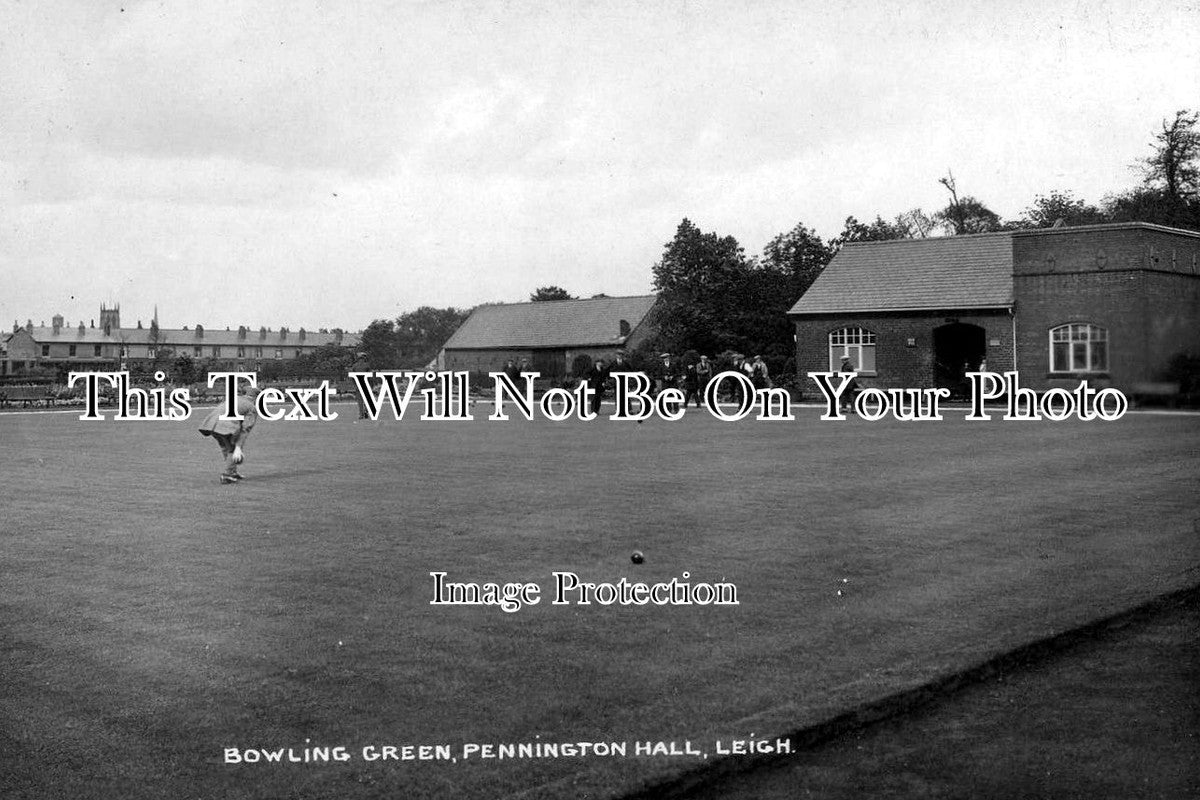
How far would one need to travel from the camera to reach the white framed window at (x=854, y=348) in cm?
3719

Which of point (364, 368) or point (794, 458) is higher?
point (364, 368)

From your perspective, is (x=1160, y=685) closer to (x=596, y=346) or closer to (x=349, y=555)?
(x=349, y=555)

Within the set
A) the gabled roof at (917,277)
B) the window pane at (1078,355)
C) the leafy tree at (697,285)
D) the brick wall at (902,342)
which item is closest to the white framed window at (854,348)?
the brick wall at (902,342)

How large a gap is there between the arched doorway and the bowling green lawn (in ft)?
4.87

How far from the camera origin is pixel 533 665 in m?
5.67

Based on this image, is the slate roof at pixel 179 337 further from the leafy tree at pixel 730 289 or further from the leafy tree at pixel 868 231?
the leafy tree at pixel 868 231

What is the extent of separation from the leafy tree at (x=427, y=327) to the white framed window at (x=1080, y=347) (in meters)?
142

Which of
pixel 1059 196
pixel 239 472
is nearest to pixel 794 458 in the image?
pixel 1059 196

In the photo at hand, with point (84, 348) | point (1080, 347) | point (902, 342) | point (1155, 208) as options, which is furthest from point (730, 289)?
point (84, 348)

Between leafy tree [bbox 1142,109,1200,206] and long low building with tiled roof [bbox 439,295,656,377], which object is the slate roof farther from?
leafy tree [bbox 1142,109,1200,206]

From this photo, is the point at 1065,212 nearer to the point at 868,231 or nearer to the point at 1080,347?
the point at 1080,347

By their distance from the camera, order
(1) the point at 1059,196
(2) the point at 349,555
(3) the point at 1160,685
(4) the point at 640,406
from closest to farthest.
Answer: (3) the point at 1160,685 → (2) the point at 349,555 → (1) the point at 1059,196 → (4) the point at 640,406

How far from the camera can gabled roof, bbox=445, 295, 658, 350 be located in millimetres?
75125

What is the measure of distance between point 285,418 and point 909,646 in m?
29.4
